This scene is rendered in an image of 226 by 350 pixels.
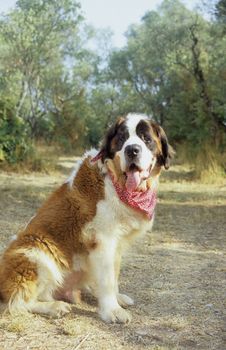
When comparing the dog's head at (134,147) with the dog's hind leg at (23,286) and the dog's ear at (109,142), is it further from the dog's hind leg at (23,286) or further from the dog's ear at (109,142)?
the dog's hind leg at (23,286)

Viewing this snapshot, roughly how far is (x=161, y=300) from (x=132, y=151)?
154 cm

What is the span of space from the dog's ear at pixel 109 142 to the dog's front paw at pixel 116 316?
1247 mm

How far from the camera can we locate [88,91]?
3158cm

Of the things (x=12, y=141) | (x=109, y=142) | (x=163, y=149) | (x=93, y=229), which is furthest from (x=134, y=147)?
(x=12, y=141)

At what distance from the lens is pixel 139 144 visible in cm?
373

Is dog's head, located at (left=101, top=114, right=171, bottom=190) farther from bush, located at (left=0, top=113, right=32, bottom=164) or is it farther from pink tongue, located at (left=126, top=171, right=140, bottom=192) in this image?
bush, located at (left=0, top=113, right=32, bottom=164)

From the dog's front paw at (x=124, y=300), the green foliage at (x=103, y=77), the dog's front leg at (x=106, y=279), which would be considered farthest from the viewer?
the green foliage at (x=103, y=77)

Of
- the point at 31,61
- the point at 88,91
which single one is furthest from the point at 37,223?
the point at 88,91

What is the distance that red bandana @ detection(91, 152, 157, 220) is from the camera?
3.86m

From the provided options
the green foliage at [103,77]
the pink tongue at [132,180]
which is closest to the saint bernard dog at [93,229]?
the pink tongue at [132,180]

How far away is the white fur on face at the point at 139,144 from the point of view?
148 inches

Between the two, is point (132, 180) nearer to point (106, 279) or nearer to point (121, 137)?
Result: point (121, 137)

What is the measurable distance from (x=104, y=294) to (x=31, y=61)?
19.9 metres

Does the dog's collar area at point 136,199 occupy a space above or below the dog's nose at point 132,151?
below
